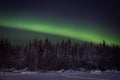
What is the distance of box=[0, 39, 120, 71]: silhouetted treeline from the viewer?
369 centimetres

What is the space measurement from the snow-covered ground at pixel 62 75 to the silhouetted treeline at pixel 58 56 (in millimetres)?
85

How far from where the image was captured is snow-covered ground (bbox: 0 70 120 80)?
362cm

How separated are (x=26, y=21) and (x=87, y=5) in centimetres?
114

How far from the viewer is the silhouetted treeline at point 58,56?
12.1 ft

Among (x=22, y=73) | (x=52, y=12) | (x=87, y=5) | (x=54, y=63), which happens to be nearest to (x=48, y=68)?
(x=54, y=63)

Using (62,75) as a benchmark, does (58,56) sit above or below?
above

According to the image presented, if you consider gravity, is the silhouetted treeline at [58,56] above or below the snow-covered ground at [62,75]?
above

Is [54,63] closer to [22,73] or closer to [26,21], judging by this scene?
[22,73]

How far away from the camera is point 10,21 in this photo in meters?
3.80

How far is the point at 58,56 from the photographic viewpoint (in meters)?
3.85

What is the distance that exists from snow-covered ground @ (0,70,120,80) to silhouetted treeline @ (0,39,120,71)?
0.08 metres

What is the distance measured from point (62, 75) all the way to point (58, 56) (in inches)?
12.8

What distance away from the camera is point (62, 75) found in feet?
12.4

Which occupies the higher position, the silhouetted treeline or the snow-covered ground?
the silhouetted treeline
